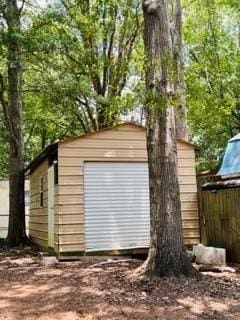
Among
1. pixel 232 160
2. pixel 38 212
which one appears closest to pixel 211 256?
pixel 232 160

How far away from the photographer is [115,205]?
30.5ft

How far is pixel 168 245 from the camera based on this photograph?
614 cm

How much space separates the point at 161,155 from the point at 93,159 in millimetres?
3108

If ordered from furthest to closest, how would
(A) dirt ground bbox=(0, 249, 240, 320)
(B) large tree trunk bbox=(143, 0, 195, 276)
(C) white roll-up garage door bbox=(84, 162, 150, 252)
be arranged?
(C) white roll-up garage door bbox=(84, 162, 150, 252) → (B) large tree trunk bbox=(143, 0, 195, 276) → (A) dirt ground bbox=(0, 249, 240, 320)

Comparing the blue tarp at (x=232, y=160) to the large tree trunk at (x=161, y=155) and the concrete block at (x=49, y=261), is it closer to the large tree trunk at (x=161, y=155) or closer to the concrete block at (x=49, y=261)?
the large tree trunk at (x=161, y=155)

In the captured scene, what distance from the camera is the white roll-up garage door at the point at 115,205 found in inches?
356

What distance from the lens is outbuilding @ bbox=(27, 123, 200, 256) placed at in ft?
29.1

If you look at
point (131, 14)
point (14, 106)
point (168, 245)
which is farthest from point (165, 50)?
point (131, 14)

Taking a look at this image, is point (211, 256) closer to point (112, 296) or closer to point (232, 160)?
point (112, 296)

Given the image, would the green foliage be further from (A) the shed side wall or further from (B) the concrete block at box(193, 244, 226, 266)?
(B) the concrete block at box(193, 244, 226, 266)

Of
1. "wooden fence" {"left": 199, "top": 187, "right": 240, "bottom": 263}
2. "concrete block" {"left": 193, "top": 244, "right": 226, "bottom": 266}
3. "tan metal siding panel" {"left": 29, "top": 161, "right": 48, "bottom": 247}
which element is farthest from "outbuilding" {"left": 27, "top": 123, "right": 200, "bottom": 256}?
"concrete block" {"left": 193, "top": 244, "right": 226, "bottom": 266}

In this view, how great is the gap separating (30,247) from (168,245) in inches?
246

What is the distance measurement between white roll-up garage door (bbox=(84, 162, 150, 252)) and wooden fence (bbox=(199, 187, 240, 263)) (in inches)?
54.7

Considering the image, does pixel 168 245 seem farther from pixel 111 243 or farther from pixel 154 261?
pixel 111 243
